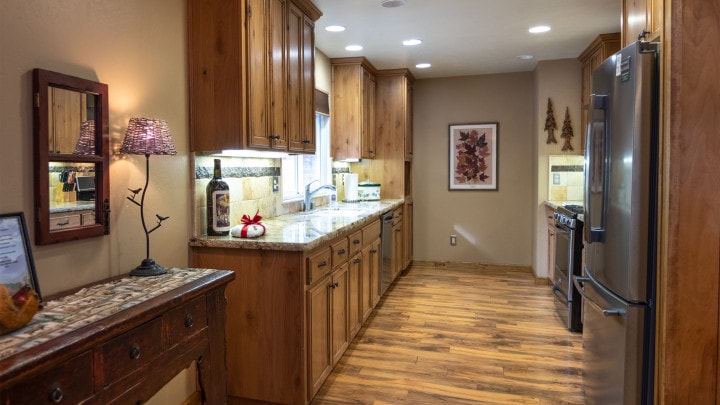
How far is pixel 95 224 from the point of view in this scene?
6.06 ft

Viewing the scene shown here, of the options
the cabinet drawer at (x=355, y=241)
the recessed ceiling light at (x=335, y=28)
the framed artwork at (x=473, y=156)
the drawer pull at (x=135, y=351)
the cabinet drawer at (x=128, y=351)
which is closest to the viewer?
the cabinet drawer at (x=128, y=351)

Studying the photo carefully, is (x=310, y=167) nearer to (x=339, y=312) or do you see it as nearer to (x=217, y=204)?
(x=339, y=312)

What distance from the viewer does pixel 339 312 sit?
299 centimetres

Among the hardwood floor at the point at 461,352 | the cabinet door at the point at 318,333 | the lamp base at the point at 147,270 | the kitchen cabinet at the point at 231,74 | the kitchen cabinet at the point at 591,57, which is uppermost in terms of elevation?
the kitchen cabinet at the point at 591,57

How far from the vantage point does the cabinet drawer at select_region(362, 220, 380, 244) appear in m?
3.65

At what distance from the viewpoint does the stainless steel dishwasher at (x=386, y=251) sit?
4352 millimetres

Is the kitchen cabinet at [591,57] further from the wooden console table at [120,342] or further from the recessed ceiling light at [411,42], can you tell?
the wooden console table at [120,342]

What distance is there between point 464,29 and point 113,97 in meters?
2.94

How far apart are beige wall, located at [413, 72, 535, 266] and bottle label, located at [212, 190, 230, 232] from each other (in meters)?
3.93

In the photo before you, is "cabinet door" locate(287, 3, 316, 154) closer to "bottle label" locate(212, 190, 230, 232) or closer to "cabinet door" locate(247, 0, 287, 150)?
"cabinet door" locate(247, 0, 287, 150)

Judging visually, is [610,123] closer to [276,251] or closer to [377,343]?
[276,251]

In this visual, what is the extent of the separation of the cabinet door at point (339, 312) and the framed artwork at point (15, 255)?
63.1 inches

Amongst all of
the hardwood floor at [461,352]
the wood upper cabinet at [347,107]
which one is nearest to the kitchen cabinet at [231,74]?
the hardwood floor at [461,352]

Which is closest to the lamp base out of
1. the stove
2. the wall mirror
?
the wall mirror
